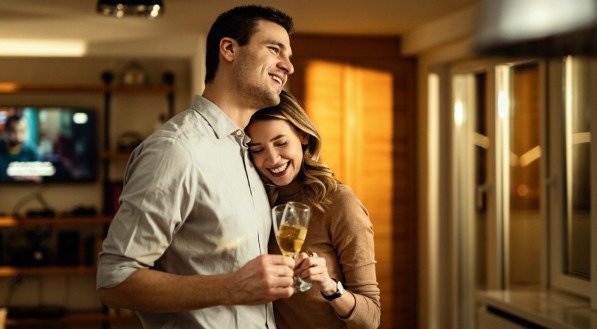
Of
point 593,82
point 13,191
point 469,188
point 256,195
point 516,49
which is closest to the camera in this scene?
point 516,49

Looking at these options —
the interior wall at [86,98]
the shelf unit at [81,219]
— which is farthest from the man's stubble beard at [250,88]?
the interior wall at [86,98]

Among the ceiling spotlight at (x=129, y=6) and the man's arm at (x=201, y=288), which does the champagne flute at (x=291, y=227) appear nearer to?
the man's arm at (x=201, y=288)

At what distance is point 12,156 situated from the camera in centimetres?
689

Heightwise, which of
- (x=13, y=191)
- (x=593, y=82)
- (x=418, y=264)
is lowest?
(x=418, y=264)

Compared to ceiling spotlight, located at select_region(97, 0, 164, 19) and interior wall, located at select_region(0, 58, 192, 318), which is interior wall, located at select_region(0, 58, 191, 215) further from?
ceiling spotlight, located at select_region(97, 0, 164, 19)

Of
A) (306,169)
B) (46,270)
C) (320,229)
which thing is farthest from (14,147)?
(320,229)

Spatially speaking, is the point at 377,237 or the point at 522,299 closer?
the point at 522,299

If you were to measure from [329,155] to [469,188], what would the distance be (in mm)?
1151

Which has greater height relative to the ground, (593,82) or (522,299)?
(593,82)

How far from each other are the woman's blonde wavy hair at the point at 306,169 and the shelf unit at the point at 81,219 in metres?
4.79

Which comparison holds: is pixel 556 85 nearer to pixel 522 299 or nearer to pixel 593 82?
pixel 593 82

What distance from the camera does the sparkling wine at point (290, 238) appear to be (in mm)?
1868

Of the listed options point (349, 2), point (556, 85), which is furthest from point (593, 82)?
point (349, 2)

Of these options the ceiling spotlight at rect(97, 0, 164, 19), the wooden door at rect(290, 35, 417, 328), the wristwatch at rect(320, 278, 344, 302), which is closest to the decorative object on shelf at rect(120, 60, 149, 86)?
the wooden door at rect(290, 35, 417, 328)
